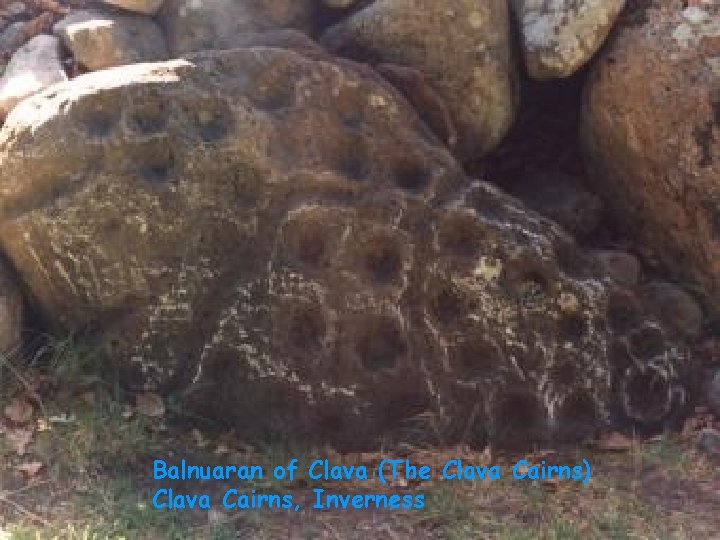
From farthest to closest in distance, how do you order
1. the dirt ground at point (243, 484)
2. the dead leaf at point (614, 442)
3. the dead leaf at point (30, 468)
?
the dead leaf at point (614, 442), the dead leaf at point (30, 468), the dirt ground at point (243, 484)

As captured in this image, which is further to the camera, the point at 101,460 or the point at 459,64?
the point at 459,64

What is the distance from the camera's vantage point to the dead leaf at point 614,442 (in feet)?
13.5

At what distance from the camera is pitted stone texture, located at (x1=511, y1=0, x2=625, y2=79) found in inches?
180

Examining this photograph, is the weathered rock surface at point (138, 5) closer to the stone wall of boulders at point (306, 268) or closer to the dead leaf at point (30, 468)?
the stone wall of boulders at point (306, 268)

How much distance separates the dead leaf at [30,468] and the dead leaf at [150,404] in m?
0.44

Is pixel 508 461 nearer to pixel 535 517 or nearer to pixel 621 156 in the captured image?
pixel 535 517

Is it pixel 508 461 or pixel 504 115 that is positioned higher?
pixel 504 115

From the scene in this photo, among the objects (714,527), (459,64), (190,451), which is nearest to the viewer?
(714,527)

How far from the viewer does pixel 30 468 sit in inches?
151

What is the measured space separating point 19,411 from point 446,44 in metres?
2.43

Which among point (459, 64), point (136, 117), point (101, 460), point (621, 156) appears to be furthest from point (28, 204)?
point (621, 156)

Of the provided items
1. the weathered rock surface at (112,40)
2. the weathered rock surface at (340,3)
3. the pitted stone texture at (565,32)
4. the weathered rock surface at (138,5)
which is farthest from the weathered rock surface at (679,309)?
the weathered rock surface at (138,5)

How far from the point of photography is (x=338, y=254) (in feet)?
13.3

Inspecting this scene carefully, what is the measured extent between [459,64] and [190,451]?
2.10 metres
